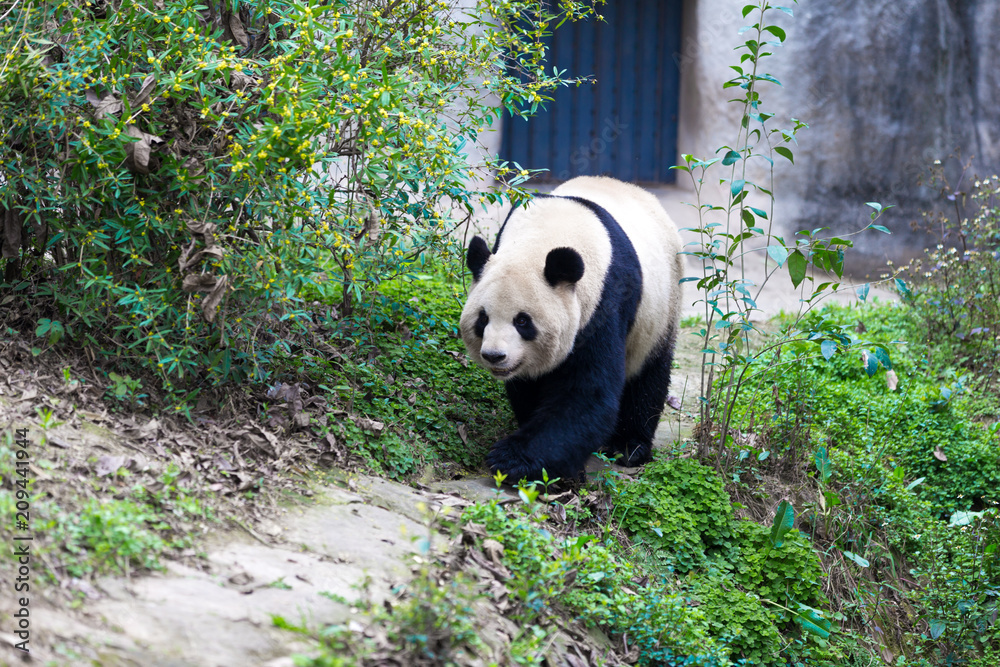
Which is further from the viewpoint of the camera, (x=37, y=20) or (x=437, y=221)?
(x=437, y=221)

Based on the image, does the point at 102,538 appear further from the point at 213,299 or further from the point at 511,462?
the point at 511,462

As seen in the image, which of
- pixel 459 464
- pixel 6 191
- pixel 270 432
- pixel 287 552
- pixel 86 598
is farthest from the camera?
pixel 459 464

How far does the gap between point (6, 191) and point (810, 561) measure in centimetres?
403

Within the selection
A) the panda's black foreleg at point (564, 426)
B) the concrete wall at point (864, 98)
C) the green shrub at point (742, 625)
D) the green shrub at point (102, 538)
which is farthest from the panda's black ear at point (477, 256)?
the concrete wall at point (864, 98)

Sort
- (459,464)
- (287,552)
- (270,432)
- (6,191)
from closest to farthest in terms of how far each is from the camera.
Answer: (287,552), (6,191), (270,432), (459,464)

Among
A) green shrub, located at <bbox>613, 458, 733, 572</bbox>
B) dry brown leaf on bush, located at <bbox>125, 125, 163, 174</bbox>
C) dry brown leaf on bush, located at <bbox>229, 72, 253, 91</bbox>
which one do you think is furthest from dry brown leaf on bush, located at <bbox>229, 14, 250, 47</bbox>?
green shrub, located at <bbox>613, 458, 733, 572</bbox>

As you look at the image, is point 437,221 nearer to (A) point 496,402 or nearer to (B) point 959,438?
(A) point 496,402

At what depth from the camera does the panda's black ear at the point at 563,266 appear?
13.5 ft

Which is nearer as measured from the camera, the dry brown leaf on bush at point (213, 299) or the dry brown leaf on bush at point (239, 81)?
the dry brown leaf on bush at point (213, 299)

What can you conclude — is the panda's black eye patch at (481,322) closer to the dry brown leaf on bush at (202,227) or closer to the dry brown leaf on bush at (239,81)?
the dry brown leaf on bush at (202,227)

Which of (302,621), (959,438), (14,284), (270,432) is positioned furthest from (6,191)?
(959,438)

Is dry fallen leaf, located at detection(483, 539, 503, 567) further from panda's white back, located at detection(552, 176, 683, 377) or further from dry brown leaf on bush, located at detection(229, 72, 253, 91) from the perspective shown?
dry brown leaf on bush, located at detection(229, 72, 253, 91)

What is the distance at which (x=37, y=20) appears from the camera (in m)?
3.48

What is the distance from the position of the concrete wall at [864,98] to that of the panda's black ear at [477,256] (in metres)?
5.43
